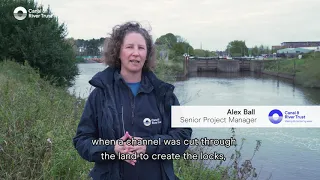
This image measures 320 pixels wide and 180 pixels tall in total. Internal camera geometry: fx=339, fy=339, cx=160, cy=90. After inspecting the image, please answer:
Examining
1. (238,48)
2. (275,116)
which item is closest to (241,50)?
(238,48)

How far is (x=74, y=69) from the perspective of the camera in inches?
710

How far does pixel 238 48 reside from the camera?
85.6 m

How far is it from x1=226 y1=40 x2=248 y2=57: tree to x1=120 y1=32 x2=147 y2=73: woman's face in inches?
3317

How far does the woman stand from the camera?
2100 millimetres

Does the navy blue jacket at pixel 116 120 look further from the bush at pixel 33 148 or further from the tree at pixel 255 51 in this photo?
the tree at pixel 255 51

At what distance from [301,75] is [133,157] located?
3507cm

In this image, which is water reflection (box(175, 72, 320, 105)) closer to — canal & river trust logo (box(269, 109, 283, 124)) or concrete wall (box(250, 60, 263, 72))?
canal & river trust logo (box(269, 109, 283, 124))

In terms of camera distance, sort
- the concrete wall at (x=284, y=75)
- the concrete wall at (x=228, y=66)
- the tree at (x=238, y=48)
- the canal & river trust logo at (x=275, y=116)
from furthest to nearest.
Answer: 1. the tree at (x=238, y=48)
2. the concrete wall at (x=228, y=66)
3. the concrete wall at (x=284, y=75)
4. the canal & river trust logo at (x=275, y=116)

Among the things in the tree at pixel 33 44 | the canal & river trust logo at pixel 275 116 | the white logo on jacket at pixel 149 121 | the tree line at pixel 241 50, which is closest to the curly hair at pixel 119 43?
the white logo on jacket at pixel 149 121

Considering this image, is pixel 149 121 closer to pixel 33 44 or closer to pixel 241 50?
pixel 33 44

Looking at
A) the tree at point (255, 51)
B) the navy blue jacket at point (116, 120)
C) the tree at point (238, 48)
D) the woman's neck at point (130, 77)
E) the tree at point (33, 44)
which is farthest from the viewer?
the tree at point (255, 51)

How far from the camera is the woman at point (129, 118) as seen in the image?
2100mm

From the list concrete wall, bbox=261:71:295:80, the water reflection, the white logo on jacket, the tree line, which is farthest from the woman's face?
the tree line

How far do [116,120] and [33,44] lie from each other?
48.5 ft
